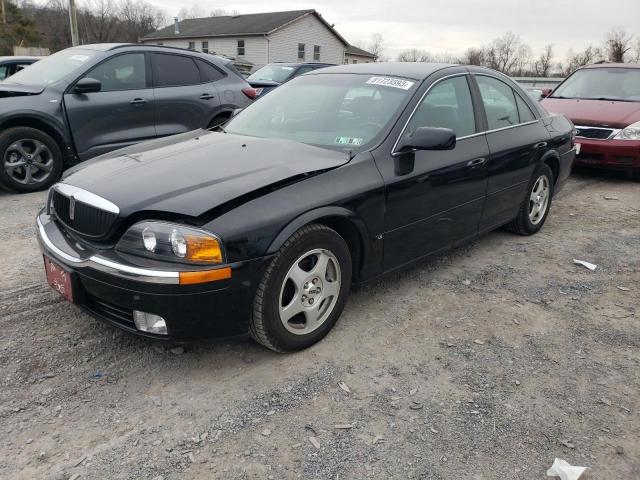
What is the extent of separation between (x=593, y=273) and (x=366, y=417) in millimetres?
2810

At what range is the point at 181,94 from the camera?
6.98 metres

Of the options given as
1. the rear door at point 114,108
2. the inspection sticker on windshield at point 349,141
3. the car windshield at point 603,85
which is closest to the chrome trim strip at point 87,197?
Answer: the inspection sticker on windshield at point 349,141

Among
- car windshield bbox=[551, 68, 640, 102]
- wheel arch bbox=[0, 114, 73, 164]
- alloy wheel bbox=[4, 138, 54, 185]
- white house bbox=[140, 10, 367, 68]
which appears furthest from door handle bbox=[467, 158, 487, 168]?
white house bbox=[140, 10, 367, 68]

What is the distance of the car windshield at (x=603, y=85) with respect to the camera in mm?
8141

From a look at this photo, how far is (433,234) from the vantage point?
12.3 feet

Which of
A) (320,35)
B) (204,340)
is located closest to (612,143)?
(204,340)

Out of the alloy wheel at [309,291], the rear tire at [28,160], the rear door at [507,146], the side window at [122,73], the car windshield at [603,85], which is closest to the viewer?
the alloy wheel at [309,291]

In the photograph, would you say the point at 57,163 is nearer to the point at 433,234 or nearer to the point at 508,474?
the point at 433,234

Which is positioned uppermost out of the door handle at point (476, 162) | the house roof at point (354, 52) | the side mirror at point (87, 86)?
the house roof at point (354, 52)

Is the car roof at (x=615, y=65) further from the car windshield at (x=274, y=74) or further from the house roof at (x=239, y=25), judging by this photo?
the house roof at (x=239, y=25)

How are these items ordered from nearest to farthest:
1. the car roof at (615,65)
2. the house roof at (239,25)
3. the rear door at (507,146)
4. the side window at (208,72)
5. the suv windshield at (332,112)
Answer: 1. the suv windshield at (332,112)
2. the rear door at (507,146)
3. the side window at (208,72)
4. the car roof at (615,65)
5. the house roof at (239,25)

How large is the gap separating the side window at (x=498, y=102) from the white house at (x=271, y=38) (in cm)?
3465

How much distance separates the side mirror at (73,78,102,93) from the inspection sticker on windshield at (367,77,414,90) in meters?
3.81

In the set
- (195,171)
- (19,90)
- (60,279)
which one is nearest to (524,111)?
(195,171)
